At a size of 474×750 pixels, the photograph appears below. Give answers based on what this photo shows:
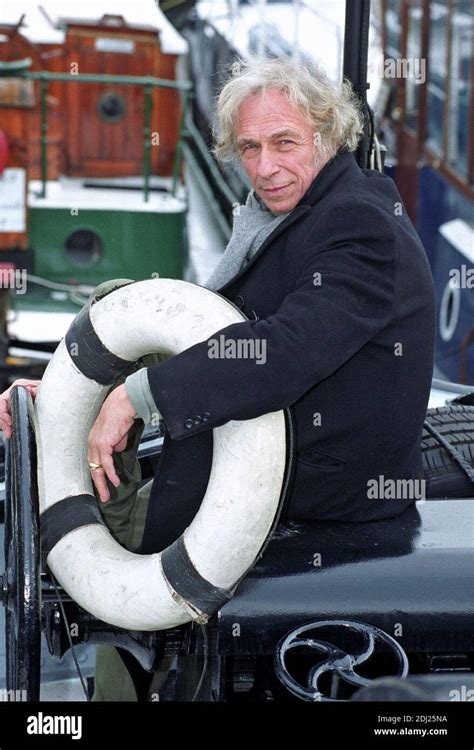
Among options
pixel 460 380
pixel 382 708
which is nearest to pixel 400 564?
pixel 382 708

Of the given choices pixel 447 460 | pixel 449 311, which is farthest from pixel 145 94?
pixel 447 460

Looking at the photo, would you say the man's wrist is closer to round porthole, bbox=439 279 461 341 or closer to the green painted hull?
round porthole, bbox=439 279 461 341

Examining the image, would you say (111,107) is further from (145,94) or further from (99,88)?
(145,94)

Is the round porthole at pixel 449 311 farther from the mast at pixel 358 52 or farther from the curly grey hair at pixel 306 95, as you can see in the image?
the curly grey hair at pixel 306 95

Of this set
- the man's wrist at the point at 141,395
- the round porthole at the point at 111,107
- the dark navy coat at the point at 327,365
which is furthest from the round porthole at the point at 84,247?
the man's wrist at the point at 141,395

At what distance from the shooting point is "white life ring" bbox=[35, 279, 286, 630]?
7.38 feet

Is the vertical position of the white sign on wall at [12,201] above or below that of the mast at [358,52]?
below

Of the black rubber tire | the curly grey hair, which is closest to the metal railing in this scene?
the black rubber tire

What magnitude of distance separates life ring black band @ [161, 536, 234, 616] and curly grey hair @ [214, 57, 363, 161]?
925 mm

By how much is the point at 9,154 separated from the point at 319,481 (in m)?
5.34

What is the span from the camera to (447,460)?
9.61 feet

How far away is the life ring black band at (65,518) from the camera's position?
245 centimetres

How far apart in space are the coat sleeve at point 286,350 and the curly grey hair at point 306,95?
29cm

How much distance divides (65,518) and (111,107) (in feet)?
21.5
